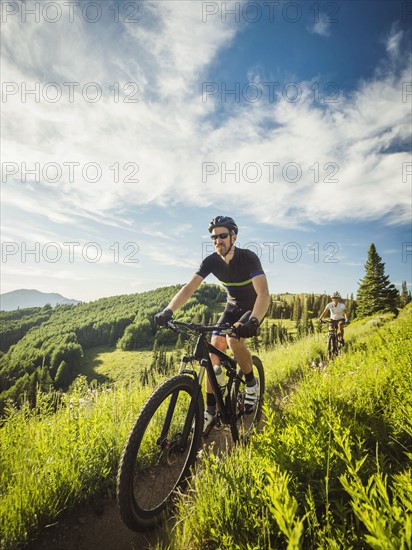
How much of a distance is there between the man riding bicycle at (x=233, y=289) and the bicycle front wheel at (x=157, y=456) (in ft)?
2.11

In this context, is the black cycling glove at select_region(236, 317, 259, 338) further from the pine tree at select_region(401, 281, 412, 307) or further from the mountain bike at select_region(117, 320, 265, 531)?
the pine tree at select_region(401, 281, 412, 307)

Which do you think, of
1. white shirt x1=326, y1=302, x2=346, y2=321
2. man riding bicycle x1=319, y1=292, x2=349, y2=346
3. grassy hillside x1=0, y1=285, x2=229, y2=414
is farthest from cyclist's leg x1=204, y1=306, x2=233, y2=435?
grassy hillside x1=0, y1=285, x2=229, y2=414

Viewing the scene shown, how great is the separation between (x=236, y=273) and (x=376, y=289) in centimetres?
6095

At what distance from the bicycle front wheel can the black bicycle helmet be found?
8.33 feet

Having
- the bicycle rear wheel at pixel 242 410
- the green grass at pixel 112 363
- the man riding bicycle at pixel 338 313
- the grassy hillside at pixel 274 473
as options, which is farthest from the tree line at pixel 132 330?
the grassy hillside at pixel 274 473

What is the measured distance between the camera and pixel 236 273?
4.81 metres

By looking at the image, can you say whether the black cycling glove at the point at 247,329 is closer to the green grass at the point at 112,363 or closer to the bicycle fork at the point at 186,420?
the bicycle fork at the point at 186,420

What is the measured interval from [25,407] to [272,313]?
406 feet

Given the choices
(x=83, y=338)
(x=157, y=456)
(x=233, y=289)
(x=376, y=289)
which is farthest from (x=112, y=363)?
(x=157, y=456)

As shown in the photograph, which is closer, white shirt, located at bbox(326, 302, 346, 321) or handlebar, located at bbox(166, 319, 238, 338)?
handlebar, located at bbox(166, 319, 238, 338)

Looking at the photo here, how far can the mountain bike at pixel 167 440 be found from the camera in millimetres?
2383

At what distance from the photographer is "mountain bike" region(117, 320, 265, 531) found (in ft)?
7.82

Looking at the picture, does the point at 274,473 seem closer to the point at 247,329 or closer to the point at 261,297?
the point at 247,329

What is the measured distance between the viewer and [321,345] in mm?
11984
